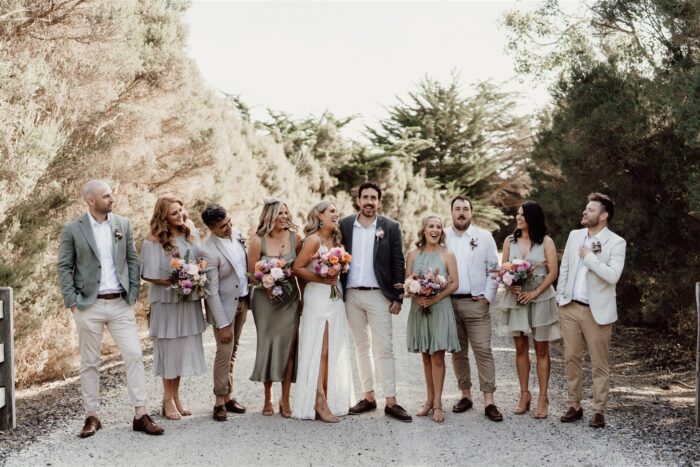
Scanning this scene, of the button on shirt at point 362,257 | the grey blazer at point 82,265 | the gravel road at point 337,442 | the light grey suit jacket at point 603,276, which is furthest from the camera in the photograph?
the button on shirt at point 362,257

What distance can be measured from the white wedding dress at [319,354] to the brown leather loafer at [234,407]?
59 cm

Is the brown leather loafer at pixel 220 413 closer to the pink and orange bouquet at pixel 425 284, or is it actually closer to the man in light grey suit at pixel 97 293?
the man in light grey suit at pixel 97 293

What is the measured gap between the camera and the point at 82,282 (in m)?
5.86

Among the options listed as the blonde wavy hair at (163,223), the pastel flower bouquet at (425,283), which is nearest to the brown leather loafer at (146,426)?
the blonde wavy hair at (163,223)

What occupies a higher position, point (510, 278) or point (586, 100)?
point (586, 100)

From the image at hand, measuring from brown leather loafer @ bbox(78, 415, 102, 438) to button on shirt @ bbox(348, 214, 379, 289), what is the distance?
8.60ft

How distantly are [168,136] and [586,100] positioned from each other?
783cm

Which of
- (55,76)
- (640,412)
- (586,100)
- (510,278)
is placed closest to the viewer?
(510,278)

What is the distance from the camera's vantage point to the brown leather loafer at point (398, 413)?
20.6ft

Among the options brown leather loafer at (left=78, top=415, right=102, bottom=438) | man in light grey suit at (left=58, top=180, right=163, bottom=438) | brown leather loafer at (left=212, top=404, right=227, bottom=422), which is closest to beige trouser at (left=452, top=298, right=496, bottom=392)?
brown leather loafer at (left=212, top=404, right=227, bottom=422)

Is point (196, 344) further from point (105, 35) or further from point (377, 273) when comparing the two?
point (105, 35)

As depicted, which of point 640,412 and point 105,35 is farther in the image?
point 105,35

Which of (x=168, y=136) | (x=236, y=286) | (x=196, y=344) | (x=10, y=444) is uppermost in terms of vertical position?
(x=168, y=136)

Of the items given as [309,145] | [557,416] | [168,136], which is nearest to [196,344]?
[557,416]
